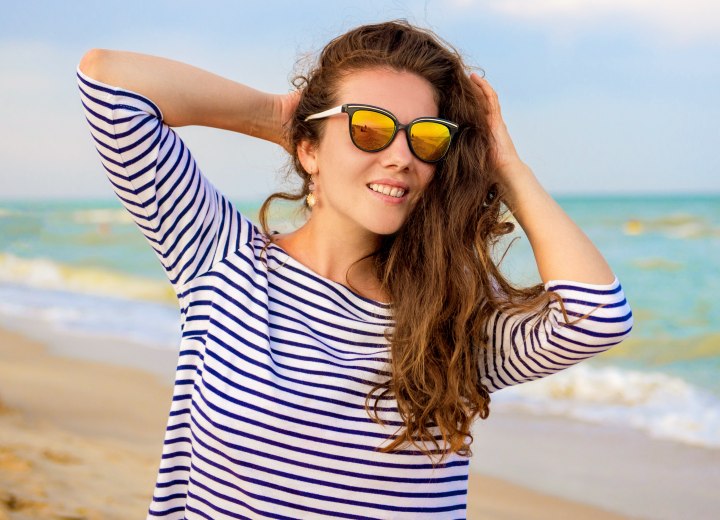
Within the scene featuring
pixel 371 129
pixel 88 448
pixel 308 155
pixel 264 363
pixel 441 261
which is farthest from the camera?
pixel 88 448

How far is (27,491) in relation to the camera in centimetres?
455

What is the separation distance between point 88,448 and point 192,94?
13.2ft

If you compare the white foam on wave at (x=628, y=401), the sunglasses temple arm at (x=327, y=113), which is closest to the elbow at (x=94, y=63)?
the sunglasses temple arm at (x=327, y=113)

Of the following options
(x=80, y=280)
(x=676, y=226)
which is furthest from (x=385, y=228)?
(x=676, y=226)

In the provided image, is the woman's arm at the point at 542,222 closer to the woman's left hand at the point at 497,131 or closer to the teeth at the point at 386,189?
the woman's left hand at the point at 497,131

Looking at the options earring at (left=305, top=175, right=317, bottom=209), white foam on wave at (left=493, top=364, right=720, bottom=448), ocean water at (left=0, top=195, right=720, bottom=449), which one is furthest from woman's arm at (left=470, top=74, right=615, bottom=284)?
white foam on wave at (left=493, top=364, right=720, bottom=448)

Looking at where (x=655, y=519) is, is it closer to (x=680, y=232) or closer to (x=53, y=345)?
(x=53, y=345)

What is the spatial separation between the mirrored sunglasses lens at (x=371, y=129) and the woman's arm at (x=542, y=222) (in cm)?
39

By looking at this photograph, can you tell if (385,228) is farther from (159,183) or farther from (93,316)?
(93,316)

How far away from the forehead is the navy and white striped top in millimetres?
517

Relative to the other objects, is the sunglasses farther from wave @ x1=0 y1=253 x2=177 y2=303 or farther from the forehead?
wave @ x1=0 y1=253 x2=177 y2=303

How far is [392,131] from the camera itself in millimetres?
2357

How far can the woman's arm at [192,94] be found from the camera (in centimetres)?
233

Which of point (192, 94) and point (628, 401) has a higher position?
point (628, 401)
